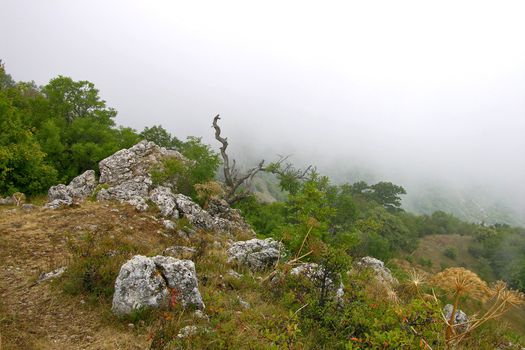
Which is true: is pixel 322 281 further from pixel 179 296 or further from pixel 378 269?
pixel 378 269

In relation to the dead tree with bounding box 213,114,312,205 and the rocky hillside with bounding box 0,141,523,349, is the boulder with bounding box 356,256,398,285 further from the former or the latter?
the dead tree with bounding box 213,114,312,205

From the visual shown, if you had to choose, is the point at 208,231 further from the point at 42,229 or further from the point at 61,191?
the point at 61,191

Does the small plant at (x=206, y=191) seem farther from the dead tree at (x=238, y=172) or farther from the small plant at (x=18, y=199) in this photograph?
the small plant at (x=18, y=199)

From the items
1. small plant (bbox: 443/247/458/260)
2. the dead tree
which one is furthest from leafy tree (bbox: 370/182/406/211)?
the dead tree

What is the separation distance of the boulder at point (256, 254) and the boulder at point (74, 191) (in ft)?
22.1

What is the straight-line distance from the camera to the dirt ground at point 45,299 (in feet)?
17.9

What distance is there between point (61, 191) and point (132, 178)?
11.5 ft

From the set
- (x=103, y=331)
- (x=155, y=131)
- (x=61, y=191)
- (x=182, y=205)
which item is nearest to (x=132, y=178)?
(x=61, y=191)

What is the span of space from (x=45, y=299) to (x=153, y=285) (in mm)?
2150

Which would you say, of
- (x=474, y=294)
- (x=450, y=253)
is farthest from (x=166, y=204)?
(x=450, y=253)

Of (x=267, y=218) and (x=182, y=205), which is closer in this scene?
(x=182, y=205)

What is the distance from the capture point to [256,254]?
34.0 feet

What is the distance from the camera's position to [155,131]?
41188mm

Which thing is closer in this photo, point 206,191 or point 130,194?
point 130,194
